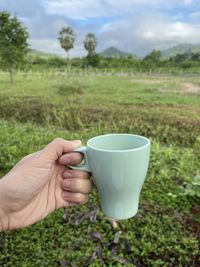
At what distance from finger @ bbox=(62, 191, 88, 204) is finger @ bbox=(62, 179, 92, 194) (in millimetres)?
15

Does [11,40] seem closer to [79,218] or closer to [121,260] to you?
[79,218]

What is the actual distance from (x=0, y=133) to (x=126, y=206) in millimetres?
1839

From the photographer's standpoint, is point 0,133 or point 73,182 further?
point 0,133

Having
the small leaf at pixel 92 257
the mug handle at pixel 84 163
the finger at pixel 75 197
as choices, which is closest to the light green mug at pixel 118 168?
the mug handle at pixel 84 163

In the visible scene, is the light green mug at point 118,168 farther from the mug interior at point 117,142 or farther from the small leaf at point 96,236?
the small leaf at point 96,236

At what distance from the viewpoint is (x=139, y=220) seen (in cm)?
109

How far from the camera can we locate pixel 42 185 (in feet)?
2.13

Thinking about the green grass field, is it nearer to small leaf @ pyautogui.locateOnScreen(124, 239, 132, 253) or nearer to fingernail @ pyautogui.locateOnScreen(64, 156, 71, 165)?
small leaf @ pyautogui.locateOnScreen(124, 239, 132, 253)

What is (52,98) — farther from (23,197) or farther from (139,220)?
(23,197)

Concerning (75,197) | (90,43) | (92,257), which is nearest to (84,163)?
(75,197)

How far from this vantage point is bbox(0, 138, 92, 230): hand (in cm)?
58

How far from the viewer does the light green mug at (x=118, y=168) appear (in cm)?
46

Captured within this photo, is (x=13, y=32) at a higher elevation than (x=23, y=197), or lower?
higher

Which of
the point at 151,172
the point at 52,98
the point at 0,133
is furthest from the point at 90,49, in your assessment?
the point at 151,172
